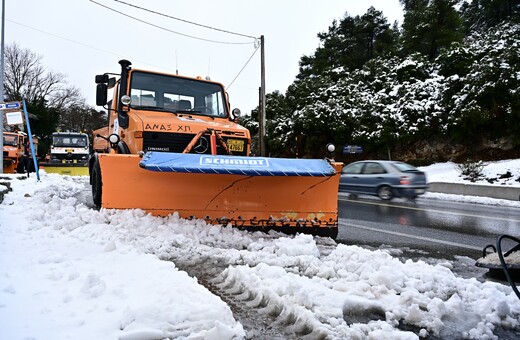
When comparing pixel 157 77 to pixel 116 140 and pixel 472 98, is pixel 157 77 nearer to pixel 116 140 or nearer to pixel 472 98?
pixel 116 140

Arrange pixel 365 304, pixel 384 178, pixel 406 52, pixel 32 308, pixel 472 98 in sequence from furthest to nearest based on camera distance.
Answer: pixel 406 52 < pixel 472 98 < pixel 384 178 < pixel 365 304 < pixel 32 308

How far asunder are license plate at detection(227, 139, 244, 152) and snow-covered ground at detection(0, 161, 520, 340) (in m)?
2.17

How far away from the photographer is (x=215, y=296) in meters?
3.02

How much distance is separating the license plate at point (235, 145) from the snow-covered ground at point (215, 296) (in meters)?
2.17

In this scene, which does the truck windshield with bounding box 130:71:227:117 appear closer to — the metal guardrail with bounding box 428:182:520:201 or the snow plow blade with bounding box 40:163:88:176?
the metal guardrail with bounding box 428:182:520:201

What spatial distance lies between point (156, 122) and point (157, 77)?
130 cm

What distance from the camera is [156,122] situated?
20.1 feet

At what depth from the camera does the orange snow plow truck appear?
5.06 metres

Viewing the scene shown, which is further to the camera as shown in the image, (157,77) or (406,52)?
Result: (406,52)

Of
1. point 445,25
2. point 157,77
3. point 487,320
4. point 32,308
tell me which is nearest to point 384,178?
point 157,77

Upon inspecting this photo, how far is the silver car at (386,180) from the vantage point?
1240 cm

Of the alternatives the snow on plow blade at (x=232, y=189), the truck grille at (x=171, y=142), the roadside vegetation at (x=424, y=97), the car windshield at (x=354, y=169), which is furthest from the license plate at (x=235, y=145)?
the roadside vegetation at (x=424, y=97)

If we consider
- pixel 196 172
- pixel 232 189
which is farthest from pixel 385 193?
pixel 196 172

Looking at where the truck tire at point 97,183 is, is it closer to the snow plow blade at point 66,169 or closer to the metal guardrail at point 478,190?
the snow plow blade at point 66,169
